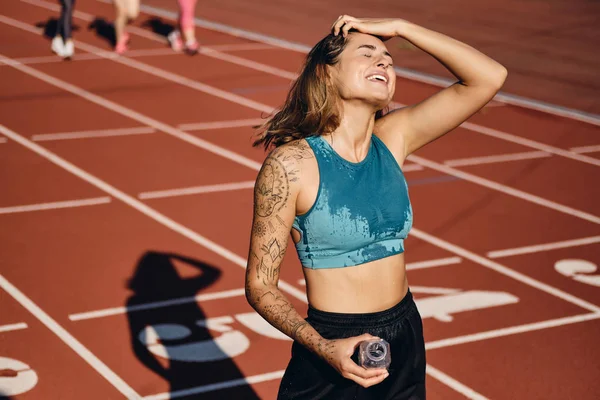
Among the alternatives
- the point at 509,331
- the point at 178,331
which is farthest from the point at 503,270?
the point at 178,331

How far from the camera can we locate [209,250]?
348 inches

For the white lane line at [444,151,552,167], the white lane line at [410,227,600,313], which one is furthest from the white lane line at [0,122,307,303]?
the white lane line at [444,151,552,167]

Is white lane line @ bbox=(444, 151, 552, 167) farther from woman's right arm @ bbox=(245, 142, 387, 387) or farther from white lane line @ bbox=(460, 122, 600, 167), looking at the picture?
woman's right arm @ bbox=(245, 142, 387, 387)

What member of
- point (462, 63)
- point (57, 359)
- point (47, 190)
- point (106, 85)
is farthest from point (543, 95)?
point (462, 63)

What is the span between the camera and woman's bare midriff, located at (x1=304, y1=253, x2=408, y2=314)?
4.02 meters

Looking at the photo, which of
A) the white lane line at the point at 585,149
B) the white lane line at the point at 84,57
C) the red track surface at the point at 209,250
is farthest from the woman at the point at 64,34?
the white lane line at the point at 585,149

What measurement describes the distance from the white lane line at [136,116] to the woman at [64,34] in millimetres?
764

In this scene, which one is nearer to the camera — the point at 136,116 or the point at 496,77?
the point at 496,77

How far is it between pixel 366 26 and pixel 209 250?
4.99 m

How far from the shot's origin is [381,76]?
4.00 metres

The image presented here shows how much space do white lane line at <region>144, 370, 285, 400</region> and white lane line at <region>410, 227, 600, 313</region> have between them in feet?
8.41

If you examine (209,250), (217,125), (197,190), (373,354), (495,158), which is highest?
(373,354)

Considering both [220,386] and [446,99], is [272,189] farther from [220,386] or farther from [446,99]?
[220,386]

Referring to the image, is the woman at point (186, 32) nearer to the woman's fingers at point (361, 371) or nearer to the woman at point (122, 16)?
the woman at point (122, 16)
